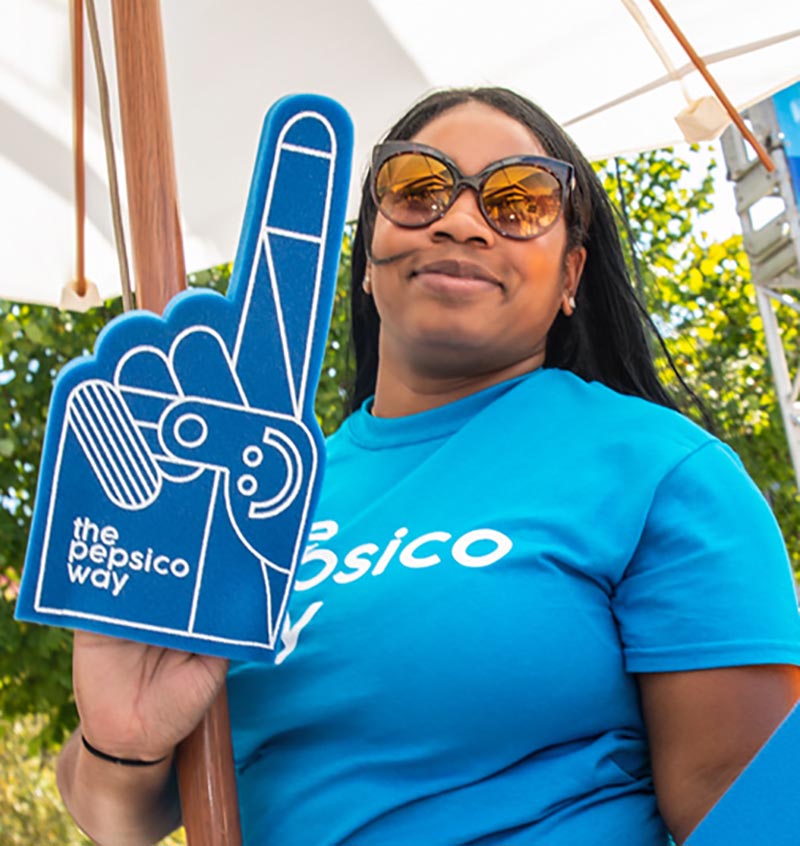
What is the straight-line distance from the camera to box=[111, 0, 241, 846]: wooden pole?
1.09 m

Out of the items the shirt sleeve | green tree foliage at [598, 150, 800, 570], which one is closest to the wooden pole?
the shirt sleeve

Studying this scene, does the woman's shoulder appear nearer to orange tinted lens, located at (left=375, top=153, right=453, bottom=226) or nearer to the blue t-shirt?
the blue t-shirt

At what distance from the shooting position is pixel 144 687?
1073mm

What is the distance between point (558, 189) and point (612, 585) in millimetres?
429

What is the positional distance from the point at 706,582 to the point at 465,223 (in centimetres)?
42

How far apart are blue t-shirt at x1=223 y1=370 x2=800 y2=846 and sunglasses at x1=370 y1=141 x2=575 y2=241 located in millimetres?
231

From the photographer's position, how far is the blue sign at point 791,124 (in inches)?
193

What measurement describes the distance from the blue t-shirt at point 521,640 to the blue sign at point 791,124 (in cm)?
404

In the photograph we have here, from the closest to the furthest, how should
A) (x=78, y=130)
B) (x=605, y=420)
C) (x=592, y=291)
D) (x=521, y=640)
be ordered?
(x=521, y=640), (x=605, y=420), (x=592, y=291), (x=78, y=130)

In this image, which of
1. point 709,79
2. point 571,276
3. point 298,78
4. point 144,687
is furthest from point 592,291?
point 298,78

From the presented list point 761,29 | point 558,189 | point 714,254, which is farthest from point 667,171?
point 558,189

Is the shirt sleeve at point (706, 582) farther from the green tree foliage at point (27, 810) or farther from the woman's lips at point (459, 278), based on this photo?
the green tree foliage at point (27, 810)

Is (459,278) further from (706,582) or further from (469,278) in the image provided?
(706,582)

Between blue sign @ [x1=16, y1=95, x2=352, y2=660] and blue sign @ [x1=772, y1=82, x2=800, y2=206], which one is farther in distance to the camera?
blue sign @ [x1=772, y1=82, x2=800, y2=206]
